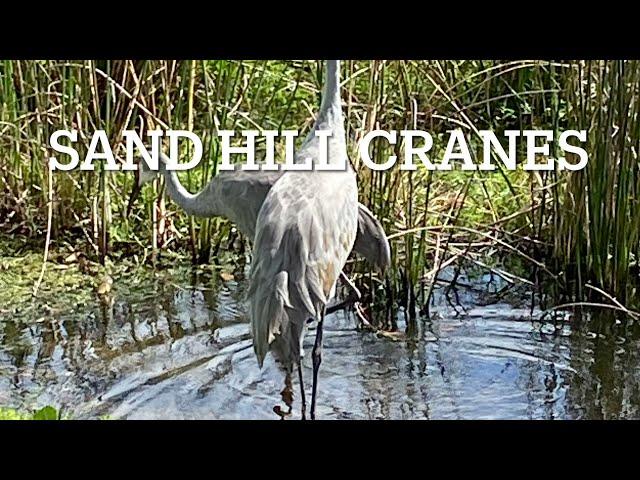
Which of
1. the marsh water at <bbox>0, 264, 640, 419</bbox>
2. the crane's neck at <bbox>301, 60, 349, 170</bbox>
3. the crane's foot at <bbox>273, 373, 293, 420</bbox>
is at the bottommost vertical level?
the crane's foot at <bbox>273, 373, 293, 420</bbox>

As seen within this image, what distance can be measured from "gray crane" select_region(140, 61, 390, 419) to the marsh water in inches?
8.6

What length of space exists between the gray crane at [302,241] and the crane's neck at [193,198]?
0.18 meters

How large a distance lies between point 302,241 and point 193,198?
0.91m

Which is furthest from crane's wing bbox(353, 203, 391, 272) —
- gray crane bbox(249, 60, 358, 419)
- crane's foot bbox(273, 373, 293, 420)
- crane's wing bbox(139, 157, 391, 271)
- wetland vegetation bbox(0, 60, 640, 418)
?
crane's foot bbox(273, 373, 293, 420)

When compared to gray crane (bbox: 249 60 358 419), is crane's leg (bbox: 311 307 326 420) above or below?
below

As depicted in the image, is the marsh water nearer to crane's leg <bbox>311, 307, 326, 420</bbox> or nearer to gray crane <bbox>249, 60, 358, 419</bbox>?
crane's leg <bbox>311, 307, 326, 420</bbox>

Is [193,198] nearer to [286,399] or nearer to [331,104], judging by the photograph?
[331,104]

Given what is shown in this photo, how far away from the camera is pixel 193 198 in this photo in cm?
416

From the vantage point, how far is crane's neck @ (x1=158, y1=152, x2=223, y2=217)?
4059 mm

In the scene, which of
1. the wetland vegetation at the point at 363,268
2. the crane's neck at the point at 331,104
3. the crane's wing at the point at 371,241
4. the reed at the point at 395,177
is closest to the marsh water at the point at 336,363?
the wetland vegetation at the point at 363,268

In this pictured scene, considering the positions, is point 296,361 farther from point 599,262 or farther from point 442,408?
point 599,262

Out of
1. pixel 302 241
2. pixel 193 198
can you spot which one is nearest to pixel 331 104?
pixel 302 241

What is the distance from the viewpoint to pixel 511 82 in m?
5.48

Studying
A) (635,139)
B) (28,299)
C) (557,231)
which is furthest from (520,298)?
(28,299)
